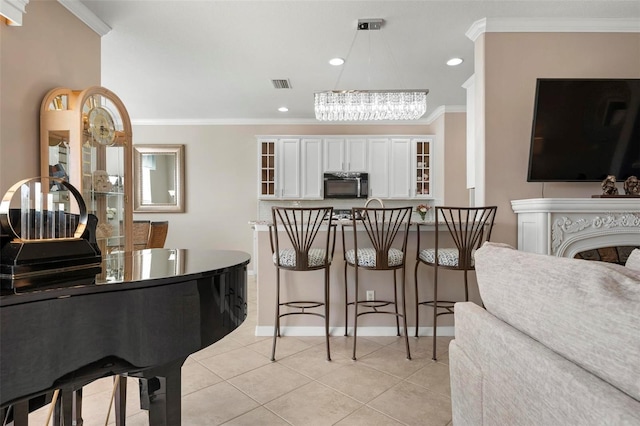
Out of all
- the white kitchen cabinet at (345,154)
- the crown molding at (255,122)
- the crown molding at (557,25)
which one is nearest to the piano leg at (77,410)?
the crown molding at (557,25)

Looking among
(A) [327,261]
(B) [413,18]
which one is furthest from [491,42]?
(A) [327,261]

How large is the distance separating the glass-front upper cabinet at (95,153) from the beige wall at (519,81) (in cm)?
322

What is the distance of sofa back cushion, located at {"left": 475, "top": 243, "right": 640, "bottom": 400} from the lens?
0.66 m

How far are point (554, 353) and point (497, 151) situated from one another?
8.22 feet

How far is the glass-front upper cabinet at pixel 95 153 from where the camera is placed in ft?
7.82

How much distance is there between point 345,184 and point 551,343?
188 inches

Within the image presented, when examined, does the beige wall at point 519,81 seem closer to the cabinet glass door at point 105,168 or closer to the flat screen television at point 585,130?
the flat screen television at point 585,130

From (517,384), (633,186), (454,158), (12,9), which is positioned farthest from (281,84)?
(517,384)

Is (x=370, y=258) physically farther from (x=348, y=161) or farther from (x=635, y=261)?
(x=348, y=161)

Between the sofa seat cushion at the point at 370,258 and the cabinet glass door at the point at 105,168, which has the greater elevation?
the cabinet glass door at the point at 105,168

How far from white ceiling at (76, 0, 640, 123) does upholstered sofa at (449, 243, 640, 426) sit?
2.44 metres

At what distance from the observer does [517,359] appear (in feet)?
A: 2.98

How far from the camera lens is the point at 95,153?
262 cm

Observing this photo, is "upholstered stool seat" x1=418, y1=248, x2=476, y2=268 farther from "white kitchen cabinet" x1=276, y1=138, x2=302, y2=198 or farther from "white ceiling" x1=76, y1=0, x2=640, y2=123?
"white kitchen cabinet" x1=276, y1=138, x2=302, y2=198
